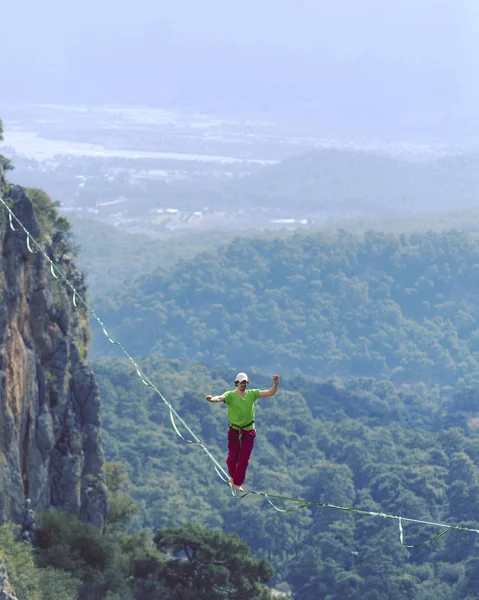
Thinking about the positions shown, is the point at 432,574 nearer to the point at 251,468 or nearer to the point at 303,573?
the point at 303,573

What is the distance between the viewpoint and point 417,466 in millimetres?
79562

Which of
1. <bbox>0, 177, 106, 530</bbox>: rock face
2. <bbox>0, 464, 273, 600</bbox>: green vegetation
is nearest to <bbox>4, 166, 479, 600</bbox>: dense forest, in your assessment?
<bbox>0, 464, 273, 600</bbox>: green vegetation

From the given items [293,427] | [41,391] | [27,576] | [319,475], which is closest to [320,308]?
[293,427]

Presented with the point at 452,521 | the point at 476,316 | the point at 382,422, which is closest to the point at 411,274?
→ the point at 476,316

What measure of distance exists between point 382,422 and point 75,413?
6591cm

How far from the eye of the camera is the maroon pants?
63.1ft

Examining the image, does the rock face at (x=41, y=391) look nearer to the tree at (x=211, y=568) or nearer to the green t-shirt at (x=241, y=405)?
the tree at (x=211, y=568)

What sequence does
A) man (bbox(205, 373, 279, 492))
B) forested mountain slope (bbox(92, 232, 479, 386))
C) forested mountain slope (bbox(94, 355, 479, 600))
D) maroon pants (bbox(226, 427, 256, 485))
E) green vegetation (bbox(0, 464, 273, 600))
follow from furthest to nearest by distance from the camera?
forested mountain slope (bbox(92, 232, 479, 386)) → forested mountain slope (bbox(94, 355, 479, 600)) → green vegetation (bbox(0, 464, 273, 600)) → maroon pants (bbox(226, 427, 256, 485)) → man (bbox(205, 373, 279, 492))

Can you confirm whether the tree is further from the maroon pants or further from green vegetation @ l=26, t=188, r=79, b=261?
the maroon pants

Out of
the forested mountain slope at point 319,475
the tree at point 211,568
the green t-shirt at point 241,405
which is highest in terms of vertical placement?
the green t-shirt at point 241,405

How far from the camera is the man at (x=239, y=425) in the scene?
18.5m

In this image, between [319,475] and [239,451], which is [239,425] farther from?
[319,475]

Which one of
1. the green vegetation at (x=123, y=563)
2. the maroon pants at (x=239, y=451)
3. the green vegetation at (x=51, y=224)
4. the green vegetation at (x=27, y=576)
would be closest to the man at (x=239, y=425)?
the maroon pants at (x=239, y=451)

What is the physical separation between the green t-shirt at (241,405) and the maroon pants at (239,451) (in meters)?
0.37
